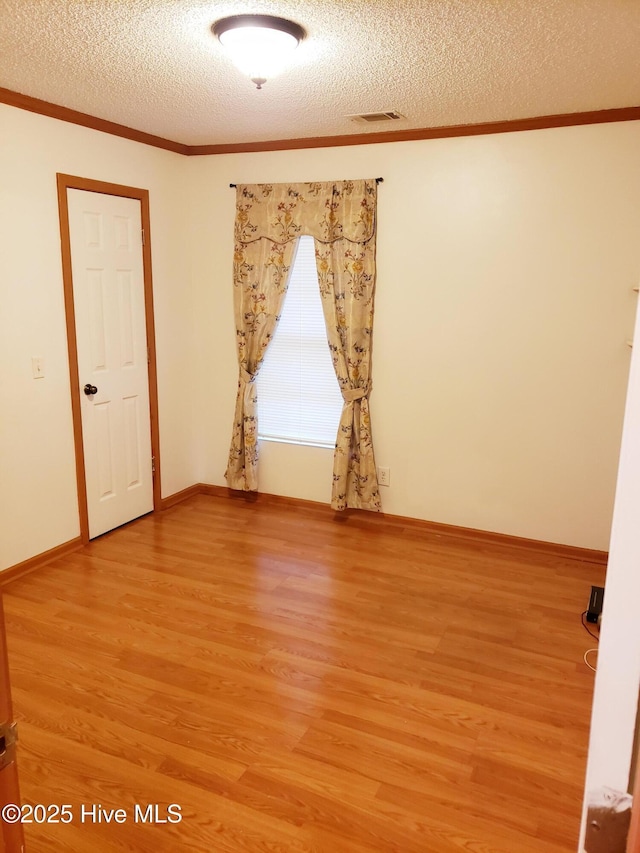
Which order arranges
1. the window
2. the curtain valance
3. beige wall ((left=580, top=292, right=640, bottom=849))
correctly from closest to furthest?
1. beige wall ((left=580, top=292, right=640, bottom=849))
2. the curtain valance
3. the window

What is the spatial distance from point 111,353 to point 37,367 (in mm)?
607

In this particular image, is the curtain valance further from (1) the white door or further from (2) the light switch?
(2) the light switch

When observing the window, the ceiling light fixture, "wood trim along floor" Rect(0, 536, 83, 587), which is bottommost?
"wood trim along floor" Rect(0, 536, 83, 587)

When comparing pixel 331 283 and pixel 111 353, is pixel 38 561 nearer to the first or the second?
pixel 111 353

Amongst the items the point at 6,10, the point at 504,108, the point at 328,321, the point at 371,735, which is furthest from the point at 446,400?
the point at 6,10

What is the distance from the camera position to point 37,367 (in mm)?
3525

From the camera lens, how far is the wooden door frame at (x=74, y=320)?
11.9 feet

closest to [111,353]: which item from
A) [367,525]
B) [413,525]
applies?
[367,525]

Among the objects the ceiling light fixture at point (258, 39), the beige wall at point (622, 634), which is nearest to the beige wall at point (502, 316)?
the ceiling light fixture at point (258, 39)

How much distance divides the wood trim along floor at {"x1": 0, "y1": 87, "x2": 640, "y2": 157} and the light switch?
131cm

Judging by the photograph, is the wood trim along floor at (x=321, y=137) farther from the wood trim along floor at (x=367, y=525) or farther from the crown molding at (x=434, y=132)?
the wood trim along floor at (x=367, y=525)

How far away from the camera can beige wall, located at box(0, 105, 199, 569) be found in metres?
3.32

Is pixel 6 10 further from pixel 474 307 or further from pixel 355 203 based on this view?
pixel 474 307

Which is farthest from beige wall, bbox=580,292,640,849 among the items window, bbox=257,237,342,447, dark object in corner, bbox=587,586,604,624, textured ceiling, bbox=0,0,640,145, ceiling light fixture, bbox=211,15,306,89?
window, bbox=257,237,342,447
